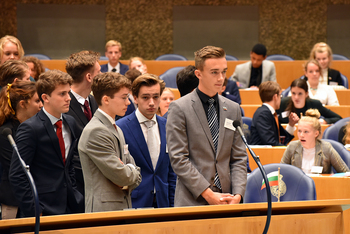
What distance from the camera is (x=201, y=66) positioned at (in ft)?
7.61

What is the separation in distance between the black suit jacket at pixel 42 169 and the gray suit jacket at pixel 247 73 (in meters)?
4.93

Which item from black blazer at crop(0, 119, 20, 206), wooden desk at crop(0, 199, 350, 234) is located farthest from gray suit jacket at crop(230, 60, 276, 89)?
wooden desk at crop(0, 199, 350, 234)

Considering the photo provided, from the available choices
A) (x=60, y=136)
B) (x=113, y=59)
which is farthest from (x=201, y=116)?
(x=113, y=59)

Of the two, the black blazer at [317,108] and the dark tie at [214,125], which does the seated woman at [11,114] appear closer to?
the dark tie at [214,125]

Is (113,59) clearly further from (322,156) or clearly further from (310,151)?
(322,156)

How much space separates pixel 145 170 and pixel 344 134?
2.95 metres

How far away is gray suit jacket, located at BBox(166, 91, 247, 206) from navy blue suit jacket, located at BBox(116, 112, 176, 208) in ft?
1.44

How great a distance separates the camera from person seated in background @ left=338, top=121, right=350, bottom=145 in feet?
15.3

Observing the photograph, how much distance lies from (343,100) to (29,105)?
5237 millimetres

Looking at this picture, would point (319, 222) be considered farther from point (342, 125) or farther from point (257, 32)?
point (257, 32)

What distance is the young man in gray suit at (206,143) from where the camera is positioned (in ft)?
7.25

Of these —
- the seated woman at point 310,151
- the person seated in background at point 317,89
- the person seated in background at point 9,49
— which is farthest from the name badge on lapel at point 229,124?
the person seated in background at point 317,89

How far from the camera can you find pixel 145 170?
273 cm

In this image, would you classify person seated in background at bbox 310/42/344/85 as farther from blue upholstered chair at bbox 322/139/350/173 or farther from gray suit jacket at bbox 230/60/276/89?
blue upholstered chair at bbox 322/139/350/173
